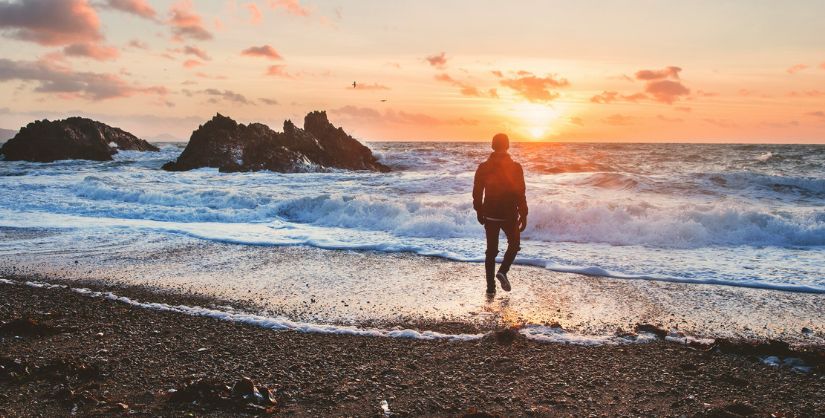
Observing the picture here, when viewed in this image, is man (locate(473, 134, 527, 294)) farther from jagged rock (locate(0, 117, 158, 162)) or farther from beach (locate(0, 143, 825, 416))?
jagged rock (locate(0, 117, 158, 162))

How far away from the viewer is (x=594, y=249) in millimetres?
10781

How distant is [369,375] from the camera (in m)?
4.41

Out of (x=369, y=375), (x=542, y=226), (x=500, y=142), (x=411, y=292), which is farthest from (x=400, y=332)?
(x=542, y=226)

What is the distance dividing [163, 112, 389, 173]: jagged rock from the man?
29230mm

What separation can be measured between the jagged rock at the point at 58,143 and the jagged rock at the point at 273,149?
47.7ft

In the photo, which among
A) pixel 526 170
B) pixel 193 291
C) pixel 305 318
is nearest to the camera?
pixel 305 318

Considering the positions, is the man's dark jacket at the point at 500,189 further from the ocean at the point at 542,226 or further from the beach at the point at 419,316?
the ocean at the point at 542,226

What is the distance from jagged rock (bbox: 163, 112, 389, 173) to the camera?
36.2 m

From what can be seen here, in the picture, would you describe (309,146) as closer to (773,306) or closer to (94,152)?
(94,152)

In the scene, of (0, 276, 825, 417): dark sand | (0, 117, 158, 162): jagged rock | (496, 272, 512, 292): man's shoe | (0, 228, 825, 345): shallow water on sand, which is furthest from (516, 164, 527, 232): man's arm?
(0, 117, 158, 162): jagged rock

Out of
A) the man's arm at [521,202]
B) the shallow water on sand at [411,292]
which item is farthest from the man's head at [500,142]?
the shallow water on sand at [411,292]

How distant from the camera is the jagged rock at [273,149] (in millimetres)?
36250

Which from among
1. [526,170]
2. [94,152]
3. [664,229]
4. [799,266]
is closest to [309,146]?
[526,170]

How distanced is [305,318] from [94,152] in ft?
170
